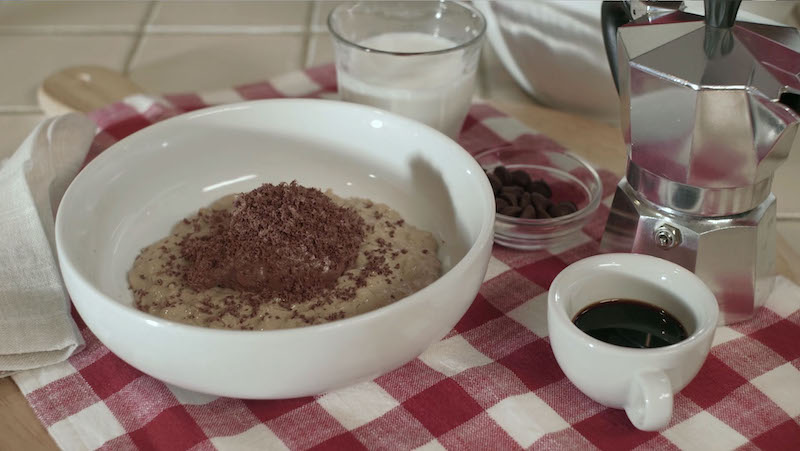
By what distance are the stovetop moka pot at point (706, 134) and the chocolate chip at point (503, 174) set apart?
154 millimetres

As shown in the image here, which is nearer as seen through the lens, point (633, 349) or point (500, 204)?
point (633, 349)

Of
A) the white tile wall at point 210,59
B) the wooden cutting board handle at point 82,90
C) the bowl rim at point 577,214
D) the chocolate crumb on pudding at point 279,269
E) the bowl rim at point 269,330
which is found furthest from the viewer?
the white tile wall at point 210,59

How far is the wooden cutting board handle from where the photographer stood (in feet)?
4.00

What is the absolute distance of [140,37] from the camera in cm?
156

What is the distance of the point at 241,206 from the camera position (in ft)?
2.67

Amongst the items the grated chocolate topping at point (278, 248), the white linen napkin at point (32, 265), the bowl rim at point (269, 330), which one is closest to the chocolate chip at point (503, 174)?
the bowl rim at point (269, 330)

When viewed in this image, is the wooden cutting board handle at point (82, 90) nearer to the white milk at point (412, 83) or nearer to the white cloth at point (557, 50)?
the white milk at point (412, 83)

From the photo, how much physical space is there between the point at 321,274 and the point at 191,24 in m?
0.97

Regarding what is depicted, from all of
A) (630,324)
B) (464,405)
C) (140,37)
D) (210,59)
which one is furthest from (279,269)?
(140,37)

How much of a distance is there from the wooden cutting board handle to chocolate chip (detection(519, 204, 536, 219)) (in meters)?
0.62

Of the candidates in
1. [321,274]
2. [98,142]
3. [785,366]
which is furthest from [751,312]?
[98,142]

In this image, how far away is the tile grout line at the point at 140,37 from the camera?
1463 millimetres

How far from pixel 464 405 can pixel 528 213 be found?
27cm

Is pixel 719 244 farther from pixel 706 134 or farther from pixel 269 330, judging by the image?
pixel 269 330
